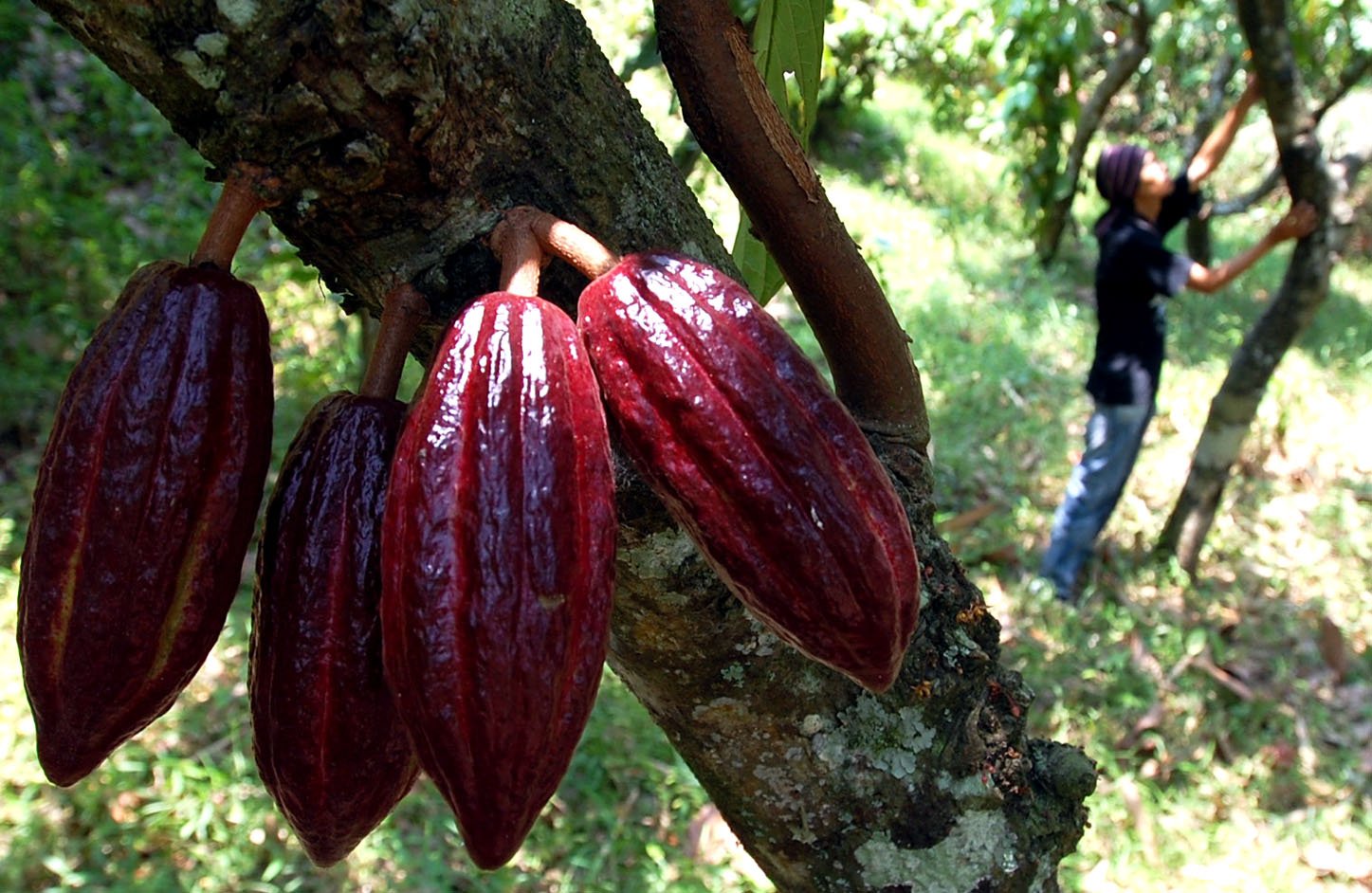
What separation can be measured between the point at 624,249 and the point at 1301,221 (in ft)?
10.3

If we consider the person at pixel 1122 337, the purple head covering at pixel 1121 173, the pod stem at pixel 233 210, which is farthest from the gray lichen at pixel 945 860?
the purple head covering at pixel 1121 173

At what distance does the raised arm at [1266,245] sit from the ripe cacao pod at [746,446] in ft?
→ 10.4

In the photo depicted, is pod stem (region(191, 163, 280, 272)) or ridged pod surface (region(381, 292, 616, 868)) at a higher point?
pod stem (region(191, 163, 280, 272))

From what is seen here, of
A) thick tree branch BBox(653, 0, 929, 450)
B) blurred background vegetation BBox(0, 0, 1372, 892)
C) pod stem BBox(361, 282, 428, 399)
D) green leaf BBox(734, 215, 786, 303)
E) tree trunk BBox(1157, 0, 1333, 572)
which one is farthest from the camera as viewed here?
tree trunk BBox(1157, 0, 1333, 572)

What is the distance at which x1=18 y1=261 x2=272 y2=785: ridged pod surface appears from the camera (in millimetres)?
651

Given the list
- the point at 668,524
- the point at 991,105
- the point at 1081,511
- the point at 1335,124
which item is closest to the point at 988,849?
the point at 668,524

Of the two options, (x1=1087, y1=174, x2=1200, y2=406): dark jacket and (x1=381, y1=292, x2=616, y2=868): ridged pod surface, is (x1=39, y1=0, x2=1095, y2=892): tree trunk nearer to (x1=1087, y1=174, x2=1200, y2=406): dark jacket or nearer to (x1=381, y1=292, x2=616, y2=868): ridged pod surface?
(x1=381, y1=292, x2=616, y2=868): ridged pod surface

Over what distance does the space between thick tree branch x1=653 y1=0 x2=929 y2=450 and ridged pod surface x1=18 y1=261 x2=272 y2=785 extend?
0.39 meters

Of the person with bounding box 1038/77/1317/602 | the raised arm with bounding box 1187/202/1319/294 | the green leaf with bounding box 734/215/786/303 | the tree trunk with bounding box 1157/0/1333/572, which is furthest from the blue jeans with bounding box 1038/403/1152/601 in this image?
the green leaf with bounding box 734/215/786/303

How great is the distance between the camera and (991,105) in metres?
5.65

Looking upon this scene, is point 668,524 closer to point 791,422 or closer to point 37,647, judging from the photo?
point 791,422

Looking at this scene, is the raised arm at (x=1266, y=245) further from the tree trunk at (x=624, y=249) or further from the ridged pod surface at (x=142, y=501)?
the ridged pod surface at (x=142, y=501)

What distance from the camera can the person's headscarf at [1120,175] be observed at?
3.94 meters

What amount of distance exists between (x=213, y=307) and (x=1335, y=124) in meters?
11.3
